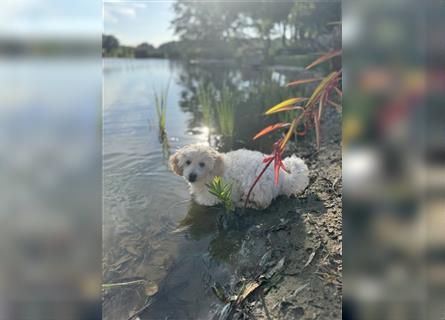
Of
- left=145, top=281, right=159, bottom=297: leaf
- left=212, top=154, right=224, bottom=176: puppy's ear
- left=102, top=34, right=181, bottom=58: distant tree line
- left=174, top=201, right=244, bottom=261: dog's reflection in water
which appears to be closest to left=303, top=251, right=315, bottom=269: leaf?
left=174, top=201, right=244, bottom=261: dog's reflection in water

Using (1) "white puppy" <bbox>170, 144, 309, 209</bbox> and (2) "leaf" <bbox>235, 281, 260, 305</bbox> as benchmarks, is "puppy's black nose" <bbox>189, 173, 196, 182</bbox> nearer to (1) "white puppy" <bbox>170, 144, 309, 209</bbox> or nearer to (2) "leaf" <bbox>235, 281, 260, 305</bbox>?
(1) "white puppy" <bbox>170, 144, 309, 209</bbox>

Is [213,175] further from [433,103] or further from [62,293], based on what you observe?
[433,103]

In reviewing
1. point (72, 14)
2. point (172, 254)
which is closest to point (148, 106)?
point (172, 254)

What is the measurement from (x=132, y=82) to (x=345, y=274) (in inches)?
580

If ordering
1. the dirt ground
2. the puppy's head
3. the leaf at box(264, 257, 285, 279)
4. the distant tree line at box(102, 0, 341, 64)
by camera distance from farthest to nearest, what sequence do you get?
the distant tree line at box(102, 0, 341, 64), the puppy's head, the leaf at box(264, 257, 285, 279), the dirt ground

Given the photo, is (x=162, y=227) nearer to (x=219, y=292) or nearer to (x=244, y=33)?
(x=219, y=292)

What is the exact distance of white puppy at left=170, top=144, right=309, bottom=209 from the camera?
3.75 m

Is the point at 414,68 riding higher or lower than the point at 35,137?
higher

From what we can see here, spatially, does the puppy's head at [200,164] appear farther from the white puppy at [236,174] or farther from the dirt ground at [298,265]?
the dirt ground at [298,265]

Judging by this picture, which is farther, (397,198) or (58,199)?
(58,199)

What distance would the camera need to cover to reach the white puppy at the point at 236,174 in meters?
3.75

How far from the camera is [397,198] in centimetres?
71

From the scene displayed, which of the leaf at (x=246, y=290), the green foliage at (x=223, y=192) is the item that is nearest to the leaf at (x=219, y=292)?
the leaf at (x=246, y=290)

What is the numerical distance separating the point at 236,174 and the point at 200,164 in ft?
1.36
